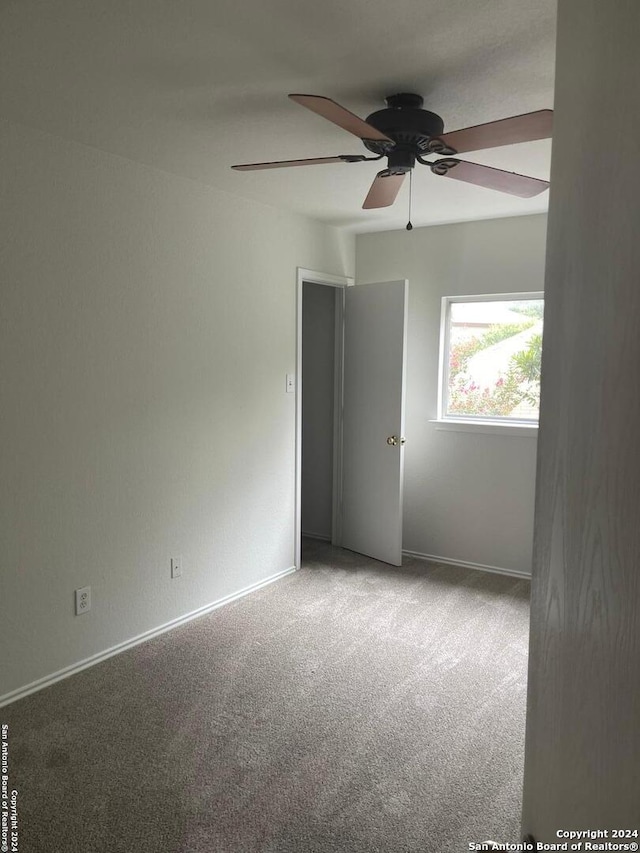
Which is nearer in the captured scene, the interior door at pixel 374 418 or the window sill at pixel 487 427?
the window sill at pixel 487 427

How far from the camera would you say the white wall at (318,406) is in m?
5.08

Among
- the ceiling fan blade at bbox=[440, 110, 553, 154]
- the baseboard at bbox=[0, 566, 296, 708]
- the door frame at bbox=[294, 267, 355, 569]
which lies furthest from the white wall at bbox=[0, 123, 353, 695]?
the ceiling fan blade at bbox=[440, 110, 553, 154]

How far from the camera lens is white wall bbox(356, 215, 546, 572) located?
4.35 m

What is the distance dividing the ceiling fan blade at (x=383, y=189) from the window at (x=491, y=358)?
1.84 m

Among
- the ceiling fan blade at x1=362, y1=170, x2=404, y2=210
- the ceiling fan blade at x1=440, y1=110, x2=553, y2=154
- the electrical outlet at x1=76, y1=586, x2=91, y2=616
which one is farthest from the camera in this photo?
the electrical outlet at x1=76, y1=586, x2=91, y2=616

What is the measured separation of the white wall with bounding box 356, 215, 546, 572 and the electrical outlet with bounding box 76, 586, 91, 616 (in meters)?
2.55

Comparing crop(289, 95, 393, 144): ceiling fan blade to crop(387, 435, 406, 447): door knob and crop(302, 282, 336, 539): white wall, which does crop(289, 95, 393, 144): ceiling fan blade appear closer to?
crop(387, 435, 406, 447): door knob

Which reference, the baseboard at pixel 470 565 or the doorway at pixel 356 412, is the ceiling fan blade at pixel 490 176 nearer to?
the doorway at pixel 356 412

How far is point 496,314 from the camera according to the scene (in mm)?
4496

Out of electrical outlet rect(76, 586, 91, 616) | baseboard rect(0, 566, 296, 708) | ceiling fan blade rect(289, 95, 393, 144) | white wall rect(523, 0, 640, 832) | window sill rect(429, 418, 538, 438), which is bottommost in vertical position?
baseboard rect(0, 566, 296, 708)

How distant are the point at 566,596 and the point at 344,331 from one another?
13.7ft

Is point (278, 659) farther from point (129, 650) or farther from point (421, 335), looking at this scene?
point (421, 335)

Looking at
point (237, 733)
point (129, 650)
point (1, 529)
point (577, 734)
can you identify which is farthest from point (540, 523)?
point (129, 650)

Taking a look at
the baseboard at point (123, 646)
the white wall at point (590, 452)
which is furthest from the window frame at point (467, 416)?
the white wall at point (590, 452)
